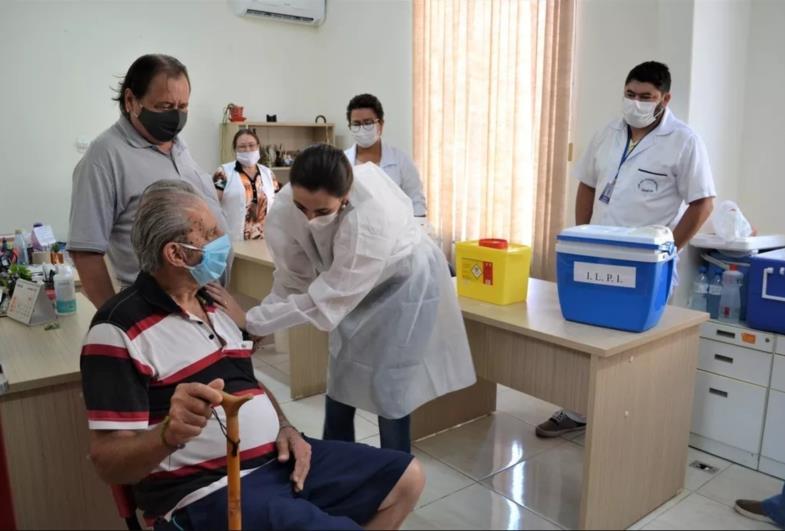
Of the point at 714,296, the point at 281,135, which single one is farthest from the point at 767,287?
the point at 281,135

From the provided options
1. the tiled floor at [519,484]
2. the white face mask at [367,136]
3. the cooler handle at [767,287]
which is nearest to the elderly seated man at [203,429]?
the tiled floor at [519,484]

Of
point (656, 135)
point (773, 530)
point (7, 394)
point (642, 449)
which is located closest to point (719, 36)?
point (656, 135)

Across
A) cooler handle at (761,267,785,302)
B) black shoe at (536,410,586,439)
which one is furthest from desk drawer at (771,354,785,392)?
black shoe at (536,410,586,439)

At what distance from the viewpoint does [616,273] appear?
136 centimetres

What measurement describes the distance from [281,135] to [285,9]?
0.94 m

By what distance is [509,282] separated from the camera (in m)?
1.74

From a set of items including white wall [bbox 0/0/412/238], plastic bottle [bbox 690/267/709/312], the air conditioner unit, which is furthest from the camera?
the air conditioner unit

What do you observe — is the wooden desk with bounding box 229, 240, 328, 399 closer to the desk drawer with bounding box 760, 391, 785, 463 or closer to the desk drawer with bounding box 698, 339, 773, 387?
the desk drawer with bounding box 698, 339, 773, 387

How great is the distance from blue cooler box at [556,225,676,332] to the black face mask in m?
0.95

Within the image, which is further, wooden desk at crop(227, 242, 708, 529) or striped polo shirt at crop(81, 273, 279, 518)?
wooden desk at crop(227, 242, 708, 529)

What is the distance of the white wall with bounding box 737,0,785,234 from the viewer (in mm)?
2371

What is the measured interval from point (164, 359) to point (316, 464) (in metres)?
0.35

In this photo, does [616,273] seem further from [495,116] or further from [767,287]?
[495,116]

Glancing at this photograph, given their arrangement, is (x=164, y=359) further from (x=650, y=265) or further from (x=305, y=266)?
(x=650, y=265)
